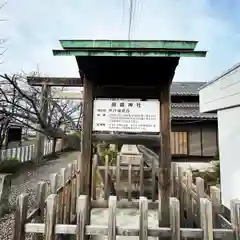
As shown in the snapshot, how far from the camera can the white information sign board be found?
131 inches

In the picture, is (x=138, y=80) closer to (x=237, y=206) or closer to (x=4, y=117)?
(x=237, y=206)

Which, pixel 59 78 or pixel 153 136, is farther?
pixel 59 78

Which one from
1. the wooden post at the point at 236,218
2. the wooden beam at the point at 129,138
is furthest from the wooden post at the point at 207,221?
the wooden beam at the point at 129,138

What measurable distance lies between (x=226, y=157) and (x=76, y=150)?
59.1 feet

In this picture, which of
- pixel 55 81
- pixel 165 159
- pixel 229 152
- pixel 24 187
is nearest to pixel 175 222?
pixel 165 159

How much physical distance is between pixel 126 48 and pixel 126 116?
92 cm

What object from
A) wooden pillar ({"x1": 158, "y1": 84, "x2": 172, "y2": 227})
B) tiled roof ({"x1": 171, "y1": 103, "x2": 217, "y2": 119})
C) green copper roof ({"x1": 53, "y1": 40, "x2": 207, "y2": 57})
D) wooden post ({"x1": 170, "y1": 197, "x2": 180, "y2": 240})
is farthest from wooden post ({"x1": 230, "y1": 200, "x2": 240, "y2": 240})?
tiled roof ({"x1": 171, "y1": 103, "x2": 217, "y2": 119})

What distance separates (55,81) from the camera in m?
11.2

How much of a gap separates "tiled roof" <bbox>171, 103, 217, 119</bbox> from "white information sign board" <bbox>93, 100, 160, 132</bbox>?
1123cm

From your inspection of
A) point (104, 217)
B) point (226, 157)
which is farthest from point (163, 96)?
point (226, 157)

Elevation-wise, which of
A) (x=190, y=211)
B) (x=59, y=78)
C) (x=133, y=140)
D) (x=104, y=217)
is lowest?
(x=104, y=217)

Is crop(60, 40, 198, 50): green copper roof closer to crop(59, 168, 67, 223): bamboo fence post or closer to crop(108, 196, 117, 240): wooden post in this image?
crop(108, 196, 117, 240): wooden post

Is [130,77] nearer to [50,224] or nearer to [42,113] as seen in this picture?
→ [50,224]

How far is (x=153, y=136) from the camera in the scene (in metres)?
3.33
